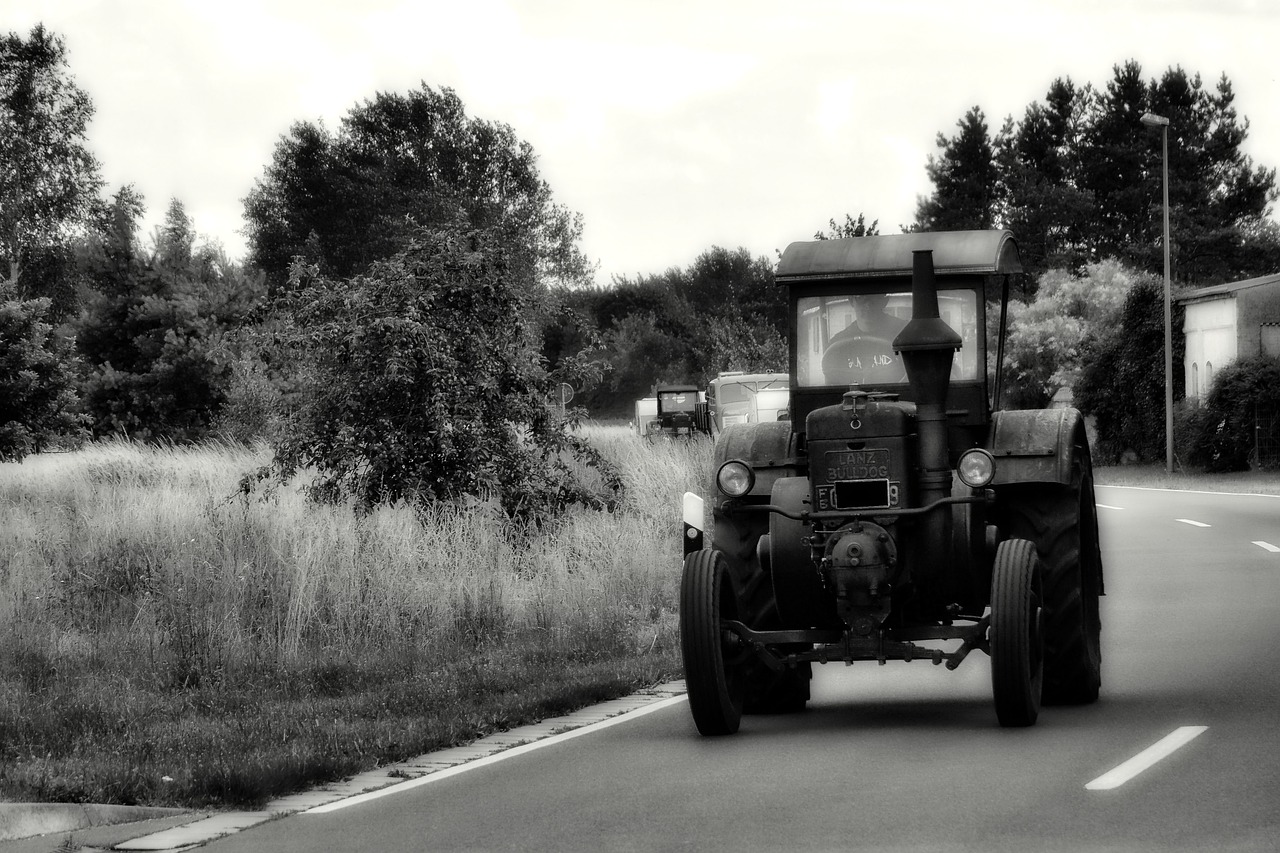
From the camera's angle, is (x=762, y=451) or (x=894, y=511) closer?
(x=894, y=511)

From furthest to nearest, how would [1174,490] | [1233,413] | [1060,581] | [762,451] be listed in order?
[1233,413], [1174,490], [762,451], [1060,581]

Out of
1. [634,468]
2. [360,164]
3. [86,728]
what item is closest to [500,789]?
[86,728]

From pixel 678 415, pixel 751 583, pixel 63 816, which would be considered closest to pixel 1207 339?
pixel 678 415

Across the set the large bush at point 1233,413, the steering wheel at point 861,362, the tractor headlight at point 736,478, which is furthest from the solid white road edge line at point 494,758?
the large bush at point 1233,413

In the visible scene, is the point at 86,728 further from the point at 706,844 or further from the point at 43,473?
the point at 43,473

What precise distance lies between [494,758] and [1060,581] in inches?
131

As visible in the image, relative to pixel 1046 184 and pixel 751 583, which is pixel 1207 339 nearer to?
pixel 1046 184

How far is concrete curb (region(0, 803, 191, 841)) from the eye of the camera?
740cm

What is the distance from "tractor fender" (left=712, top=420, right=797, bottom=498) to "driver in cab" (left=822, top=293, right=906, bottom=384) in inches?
17.9

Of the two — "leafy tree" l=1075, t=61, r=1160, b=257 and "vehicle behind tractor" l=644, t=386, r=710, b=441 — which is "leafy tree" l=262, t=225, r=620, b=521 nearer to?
"vehicle behind tractor" l=644, t=386, r=710, b=441

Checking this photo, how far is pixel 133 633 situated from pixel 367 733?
4.32m

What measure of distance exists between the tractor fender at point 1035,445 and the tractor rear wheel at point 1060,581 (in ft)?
0.43

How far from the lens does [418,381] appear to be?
17828 mm

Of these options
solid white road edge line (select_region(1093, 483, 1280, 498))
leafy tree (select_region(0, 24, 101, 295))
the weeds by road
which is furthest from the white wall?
leafy tree (select_region(0, 24, 101, 295))
